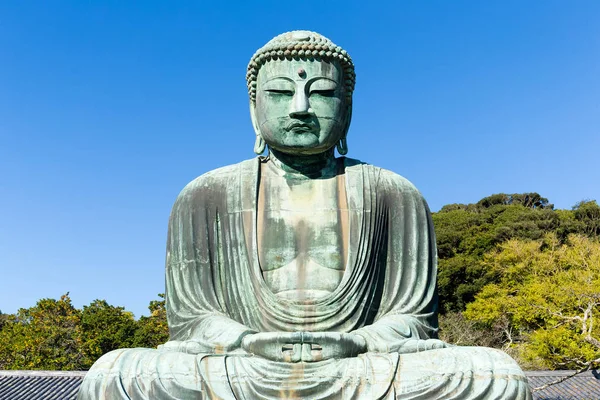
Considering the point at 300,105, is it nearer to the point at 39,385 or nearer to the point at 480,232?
the point at 39,385

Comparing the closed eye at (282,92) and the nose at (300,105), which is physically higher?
the closed eye at (282,92)

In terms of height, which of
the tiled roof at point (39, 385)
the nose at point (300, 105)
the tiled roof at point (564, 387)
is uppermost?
the nose at point (300, 105)

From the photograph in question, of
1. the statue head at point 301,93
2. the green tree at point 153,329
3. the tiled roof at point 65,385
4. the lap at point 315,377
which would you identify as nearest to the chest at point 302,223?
the statue head at point 301,93

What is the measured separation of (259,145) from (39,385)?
21481 mm

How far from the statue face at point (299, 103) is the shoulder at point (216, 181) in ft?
1.20

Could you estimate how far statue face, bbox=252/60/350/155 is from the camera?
20.9 feet

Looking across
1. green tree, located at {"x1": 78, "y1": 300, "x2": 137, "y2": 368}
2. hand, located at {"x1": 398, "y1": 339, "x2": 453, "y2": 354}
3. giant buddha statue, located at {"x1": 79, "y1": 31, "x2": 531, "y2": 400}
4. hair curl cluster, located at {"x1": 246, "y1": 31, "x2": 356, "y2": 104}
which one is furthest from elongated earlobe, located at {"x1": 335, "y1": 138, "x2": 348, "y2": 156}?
green tree, located at {"x1": 78, "y1": 300, "x2": 137, "y2": 368}

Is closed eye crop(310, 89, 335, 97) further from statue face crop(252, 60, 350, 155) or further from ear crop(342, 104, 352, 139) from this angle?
ear crop(342, 104, 352, 139)

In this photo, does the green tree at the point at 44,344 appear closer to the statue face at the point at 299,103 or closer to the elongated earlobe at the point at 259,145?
the elongated earlobe at the point at 259,145

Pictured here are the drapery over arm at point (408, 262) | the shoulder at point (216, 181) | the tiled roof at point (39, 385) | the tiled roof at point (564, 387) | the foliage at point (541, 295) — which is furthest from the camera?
the foliage at point (541, 295)

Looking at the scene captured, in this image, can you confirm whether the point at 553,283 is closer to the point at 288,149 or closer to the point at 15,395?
the point at 15,395

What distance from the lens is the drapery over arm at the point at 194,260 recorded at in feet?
20.1

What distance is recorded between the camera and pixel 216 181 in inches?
261

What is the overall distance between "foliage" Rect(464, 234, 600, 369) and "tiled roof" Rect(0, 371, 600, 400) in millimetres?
1003
